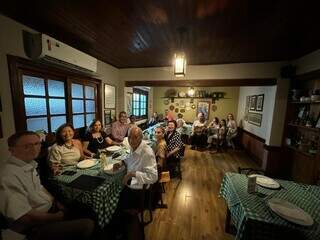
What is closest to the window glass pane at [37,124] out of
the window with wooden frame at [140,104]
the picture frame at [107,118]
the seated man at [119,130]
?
the seated man at [119,130]

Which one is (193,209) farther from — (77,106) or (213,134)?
(213,134)

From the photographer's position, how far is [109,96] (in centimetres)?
382

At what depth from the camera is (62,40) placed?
7.63 feet

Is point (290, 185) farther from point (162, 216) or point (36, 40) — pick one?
point (36, 40)

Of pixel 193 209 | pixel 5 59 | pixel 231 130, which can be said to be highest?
pixel 5 59

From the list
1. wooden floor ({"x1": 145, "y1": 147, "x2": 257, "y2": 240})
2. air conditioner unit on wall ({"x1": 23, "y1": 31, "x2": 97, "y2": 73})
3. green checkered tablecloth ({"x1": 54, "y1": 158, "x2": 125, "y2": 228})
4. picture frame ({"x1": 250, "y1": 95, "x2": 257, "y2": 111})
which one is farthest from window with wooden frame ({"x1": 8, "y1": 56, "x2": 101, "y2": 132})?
picture frame ({"x1": 250, "y1": 95, "x2": 257, "y2": 111})

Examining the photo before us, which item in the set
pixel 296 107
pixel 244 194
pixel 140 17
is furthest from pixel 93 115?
pixel 296 107

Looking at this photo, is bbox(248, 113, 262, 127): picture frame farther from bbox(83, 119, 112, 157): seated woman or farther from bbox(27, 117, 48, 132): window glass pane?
bbox(27, 117, 48, 132): window glass pane

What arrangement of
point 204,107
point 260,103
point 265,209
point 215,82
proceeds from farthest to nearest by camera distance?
point 204,107 → point 260,103 → point 215,82 → point 265,209

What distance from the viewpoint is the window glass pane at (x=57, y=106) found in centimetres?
244

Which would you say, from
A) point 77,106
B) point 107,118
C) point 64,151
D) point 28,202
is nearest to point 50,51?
point 77,106

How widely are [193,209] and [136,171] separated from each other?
1.18 meters

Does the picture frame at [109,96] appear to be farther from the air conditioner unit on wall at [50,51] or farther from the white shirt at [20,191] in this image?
the white shirt at [20,191]

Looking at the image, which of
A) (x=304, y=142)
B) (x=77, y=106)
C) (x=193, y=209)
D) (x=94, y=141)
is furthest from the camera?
(x=77, y=106)
